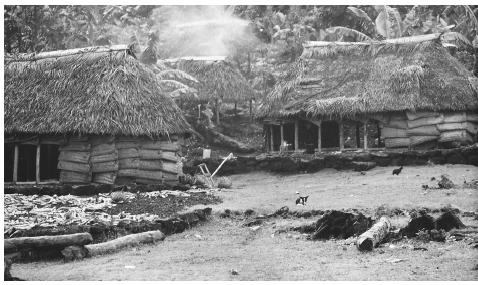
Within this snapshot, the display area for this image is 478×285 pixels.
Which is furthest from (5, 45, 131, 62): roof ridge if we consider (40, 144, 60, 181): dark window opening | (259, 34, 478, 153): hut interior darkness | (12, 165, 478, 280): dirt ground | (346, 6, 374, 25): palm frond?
(346, 6, 374, 25): palm frond

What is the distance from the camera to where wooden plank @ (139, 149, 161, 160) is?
17969mm

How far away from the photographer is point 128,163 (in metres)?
17.8

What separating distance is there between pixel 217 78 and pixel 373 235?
794 inches

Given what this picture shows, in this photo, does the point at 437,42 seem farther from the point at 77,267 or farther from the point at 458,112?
the point at 77,267

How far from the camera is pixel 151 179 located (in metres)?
18.0

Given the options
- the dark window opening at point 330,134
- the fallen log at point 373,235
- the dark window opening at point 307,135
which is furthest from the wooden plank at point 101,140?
the dark window opening at point 330,134

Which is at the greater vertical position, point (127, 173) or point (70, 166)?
point (70, 166)

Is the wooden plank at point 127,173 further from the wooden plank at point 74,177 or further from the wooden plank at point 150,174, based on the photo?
the wooden plank at point 74,177

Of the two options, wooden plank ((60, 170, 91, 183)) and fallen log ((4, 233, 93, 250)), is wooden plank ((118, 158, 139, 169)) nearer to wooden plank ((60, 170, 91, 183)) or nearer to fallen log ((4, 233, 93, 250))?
wooden plank ((60, 170, 91, 183))

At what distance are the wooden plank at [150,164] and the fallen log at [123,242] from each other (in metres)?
7.68

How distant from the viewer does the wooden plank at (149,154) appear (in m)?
18.0

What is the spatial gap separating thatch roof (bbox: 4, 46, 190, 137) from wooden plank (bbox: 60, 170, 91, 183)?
1.43m

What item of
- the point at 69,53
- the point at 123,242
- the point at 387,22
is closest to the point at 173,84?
the point at 69,53

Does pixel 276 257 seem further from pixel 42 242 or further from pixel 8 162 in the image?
pixel 8 162
